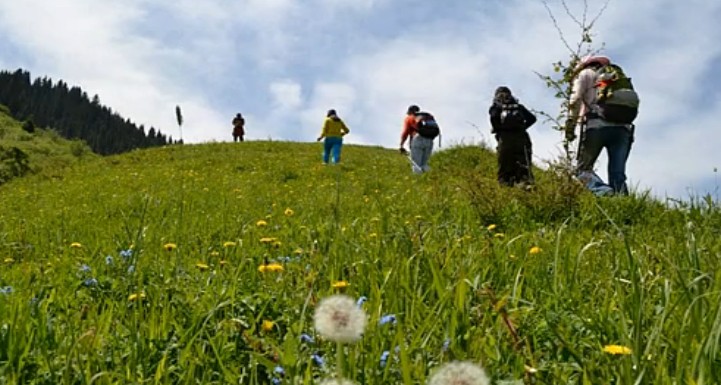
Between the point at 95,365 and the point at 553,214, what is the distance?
15.9 feet

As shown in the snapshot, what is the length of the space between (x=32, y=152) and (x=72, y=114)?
102m

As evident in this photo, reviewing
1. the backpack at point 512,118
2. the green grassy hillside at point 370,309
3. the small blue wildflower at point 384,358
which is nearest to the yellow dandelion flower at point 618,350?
the green grassy hillside at point 370,309

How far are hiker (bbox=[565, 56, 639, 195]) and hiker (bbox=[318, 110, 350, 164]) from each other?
11.3 m

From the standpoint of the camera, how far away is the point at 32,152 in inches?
3046

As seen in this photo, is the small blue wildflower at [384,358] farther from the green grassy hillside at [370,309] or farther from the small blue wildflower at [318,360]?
the small blue wildflower at [318,360]

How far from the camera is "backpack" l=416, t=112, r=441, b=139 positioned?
16.3 meters

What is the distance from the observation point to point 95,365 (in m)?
1.77

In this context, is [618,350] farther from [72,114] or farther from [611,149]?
[72,114]

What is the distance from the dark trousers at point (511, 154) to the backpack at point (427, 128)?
6.28 m

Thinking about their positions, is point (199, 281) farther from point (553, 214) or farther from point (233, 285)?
point (553, 214)

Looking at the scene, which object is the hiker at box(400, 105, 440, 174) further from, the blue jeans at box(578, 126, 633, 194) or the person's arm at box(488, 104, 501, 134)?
the blue jeans at box(578, 126, 633, 194)

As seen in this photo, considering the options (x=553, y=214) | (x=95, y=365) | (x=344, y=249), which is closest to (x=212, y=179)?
(x=553, y=214)

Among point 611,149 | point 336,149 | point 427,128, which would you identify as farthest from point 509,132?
point 336,149

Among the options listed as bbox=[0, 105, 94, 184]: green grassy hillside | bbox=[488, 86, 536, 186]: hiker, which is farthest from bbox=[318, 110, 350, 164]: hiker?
bbox=[488, 86, 536, 186]: hiker
